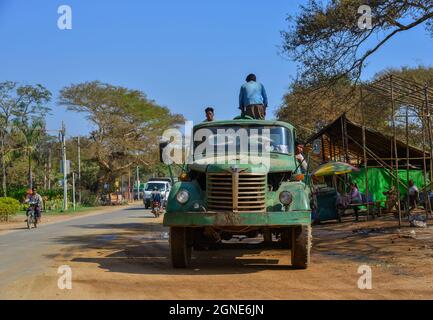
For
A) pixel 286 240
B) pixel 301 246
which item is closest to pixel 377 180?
pixel 286 240

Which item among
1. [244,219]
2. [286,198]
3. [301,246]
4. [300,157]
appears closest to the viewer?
[244,219]

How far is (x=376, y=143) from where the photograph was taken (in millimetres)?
24938

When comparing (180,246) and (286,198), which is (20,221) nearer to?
(180,246)

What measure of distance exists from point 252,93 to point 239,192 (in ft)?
10.0

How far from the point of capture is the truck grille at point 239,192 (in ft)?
30.1

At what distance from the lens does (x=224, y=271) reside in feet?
32.6

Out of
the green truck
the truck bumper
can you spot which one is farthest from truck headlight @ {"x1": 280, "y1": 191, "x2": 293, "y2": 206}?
the truck bumper

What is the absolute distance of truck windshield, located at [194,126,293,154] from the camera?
10.8 m

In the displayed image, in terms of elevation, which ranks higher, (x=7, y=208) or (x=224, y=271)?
(x=7, y=208)

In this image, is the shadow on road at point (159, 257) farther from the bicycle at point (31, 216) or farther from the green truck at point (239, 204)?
the bicycle at point (31, 216)

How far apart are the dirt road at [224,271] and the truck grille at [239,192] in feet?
3.57
